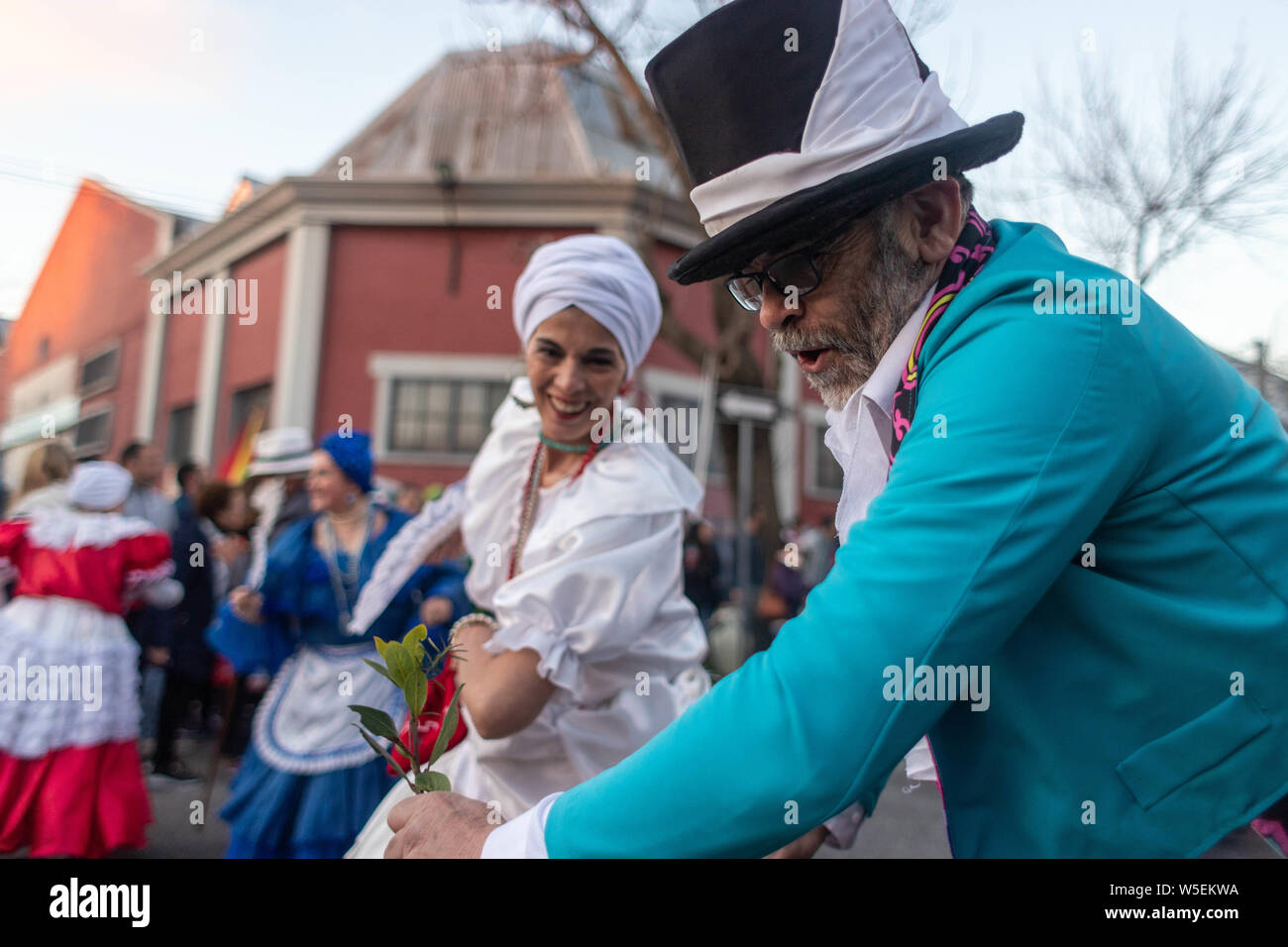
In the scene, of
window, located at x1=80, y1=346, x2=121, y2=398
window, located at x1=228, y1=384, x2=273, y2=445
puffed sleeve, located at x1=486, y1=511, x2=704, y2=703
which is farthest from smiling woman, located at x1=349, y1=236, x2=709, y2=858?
window, located at x1=80, y1=346, x2=121, y2=398

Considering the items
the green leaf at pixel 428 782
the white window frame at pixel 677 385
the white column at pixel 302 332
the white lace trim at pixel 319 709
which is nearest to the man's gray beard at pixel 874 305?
the green leaf at pixel 428 782

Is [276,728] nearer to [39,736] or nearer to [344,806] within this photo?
[344,806]

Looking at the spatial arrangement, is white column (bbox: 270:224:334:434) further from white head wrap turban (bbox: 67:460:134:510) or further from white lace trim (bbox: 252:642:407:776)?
white lace trim (bbox: 252:642:407:776)

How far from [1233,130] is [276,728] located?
8303 mm

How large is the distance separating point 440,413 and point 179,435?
6.79 metres

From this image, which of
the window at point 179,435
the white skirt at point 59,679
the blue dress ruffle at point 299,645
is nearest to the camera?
the blue dress ruffle at point 299,645

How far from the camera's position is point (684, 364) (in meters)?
15.9

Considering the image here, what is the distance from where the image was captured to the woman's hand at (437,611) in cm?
344

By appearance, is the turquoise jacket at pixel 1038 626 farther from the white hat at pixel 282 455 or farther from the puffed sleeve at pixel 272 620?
the white hat at pixel 282 455

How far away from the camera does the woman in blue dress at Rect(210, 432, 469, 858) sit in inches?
143

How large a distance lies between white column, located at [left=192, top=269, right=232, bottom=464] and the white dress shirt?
17.3m

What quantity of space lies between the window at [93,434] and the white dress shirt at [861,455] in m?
22.1

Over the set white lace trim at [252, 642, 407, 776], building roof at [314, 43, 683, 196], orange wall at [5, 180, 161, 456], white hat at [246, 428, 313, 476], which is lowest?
white lace trim at [252, 642, 407, 776]

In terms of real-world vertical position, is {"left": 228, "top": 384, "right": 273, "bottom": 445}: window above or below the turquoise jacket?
above
